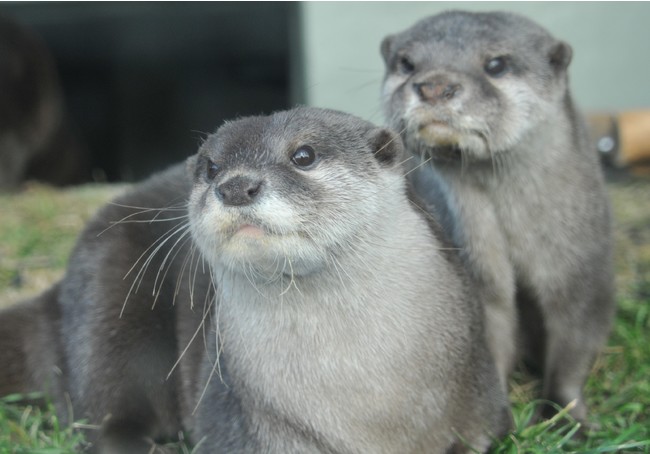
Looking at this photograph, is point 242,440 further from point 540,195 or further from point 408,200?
point 540,195

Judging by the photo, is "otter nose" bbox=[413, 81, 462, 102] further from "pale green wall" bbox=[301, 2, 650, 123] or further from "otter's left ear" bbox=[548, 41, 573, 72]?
"pale green wall" bbox=[301, 2, 650, 123]

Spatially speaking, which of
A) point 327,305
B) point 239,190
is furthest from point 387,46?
point 239,190

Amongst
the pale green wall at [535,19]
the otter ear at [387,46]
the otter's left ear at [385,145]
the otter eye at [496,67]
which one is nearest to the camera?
the otter's left ear at [385,145]

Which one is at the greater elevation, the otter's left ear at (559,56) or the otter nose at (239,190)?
the otter's left ear at (559,56)

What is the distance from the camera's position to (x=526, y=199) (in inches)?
116

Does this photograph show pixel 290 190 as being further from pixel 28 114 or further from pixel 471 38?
pixel 28 114

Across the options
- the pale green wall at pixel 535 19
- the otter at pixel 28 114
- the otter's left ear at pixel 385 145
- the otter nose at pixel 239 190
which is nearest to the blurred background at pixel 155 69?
the otter at pixel 28 114

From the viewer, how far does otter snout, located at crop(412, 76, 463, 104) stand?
8.87 feet

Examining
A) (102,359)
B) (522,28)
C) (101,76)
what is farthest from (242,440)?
(101,76)

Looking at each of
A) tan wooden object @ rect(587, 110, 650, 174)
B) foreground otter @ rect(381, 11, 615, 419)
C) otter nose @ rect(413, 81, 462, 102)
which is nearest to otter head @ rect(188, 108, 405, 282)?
otter nose @ rect(413, 81, 462, 102)

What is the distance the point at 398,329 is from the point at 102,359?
1.02 meters

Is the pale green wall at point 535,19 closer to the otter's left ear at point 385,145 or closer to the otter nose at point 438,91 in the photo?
the otter nose at point 438,91

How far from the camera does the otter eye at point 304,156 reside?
2.18 metres

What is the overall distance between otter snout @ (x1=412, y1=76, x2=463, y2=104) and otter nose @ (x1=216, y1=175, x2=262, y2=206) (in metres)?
0.85
